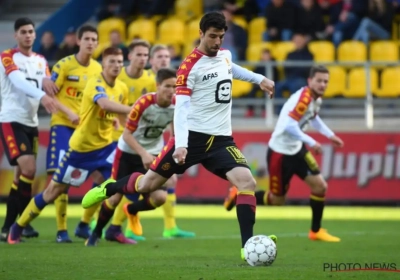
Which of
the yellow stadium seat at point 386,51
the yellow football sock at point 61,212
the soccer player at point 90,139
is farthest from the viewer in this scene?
the yellow stadium seat at point 386,51

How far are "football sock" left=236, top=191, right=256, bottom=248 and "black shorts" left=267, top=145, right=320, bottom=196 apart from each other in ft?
11.7

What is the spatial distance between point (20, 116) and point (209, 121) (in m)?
3.70

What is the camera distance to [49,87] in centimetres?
1152

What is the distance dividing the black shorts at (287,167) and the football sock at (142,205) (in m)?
2.03

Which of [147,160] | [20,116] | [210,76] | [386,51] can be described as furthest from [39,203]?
[386,51]

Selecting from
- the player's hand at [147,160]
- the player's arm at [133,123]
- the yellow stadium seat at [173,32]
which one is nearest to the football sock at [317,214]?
the player's arm at [133,123]

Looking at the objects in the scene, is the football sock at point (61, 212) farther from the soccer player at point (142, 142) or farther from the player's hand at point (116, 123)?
the player's hand at point (116, 123)

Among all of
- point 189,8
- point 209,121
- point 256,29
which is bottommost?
point 209,121

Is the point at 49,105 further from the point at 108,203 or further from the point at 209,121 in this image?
the point at 209,121

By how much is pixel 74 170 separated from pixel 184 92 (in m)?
2.72

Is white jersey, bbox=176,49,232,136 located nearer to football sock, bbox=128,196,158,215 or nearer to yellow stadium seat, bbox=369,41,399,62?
football sock, bbox=128,196,158,215

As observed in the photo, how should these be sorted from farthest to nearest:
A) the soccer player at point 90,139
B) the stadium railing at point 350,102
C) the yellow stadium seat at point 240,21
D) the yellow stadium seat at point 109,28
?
the yellow stadium seat at point 109,28, the yellow stadium seat at point 240,21, the stadium railing at point 350,102, the soccer player at point 90,139

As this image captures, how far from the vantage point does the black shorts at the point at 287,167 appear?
1220 centimetres

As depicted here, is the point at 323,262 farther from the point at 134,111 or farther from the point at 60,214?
the point at 60,214
